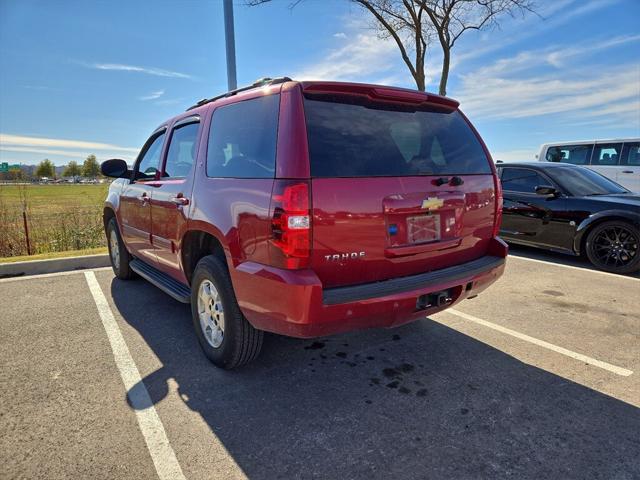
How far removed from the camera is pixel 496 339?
139 inches

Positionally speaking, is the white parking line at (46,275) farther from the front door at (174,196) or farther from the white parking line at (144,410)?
the front door at (174,196)

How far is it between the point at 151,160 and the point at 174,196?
4.20 feet

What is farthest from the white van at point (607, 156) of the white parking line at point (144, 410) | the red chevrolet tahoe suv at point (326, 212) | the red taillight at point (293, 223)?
the white parking line at point (144, 410)

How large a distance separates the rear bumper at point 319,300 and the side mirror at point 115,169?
9.10ft

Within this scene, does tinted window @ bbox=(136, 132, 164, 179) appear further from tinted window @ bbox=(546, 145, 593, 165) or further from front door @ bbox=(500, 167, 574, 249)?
tinted window @ bbox=(546, 145, 593, 165)

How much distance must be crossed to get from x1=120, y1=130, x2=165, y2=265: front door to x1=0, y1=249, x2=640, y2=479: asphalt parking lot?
75cm

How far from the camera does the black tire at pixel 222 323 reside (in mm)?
2785

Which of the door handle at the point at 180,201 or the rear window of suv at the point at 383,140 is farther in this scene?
the door handle at the point at 180,201

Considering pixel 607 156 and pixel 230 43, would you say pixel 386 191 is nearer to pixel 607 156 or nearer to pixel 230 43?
pixel 230 43

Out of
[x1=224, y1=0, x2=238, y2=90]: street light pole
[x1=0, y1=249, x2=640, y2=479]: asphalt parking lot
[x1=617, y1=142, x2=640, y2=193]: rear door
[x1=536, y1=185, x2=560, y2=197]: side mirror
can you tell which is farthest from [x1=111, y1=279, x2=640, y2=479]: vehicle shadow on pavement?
[x1=617, y1=142, x2=640, y2=193]: rear door

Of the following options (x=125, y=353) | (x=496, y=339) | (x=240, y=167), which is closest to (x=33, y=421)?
(x=125, y=353)

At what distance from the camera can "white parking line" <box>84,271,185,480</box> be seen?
2.05 m

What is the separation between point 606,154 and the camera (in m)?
10.3

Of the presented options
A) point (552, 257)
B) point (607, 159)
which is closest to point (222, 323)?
point (552, 257)
